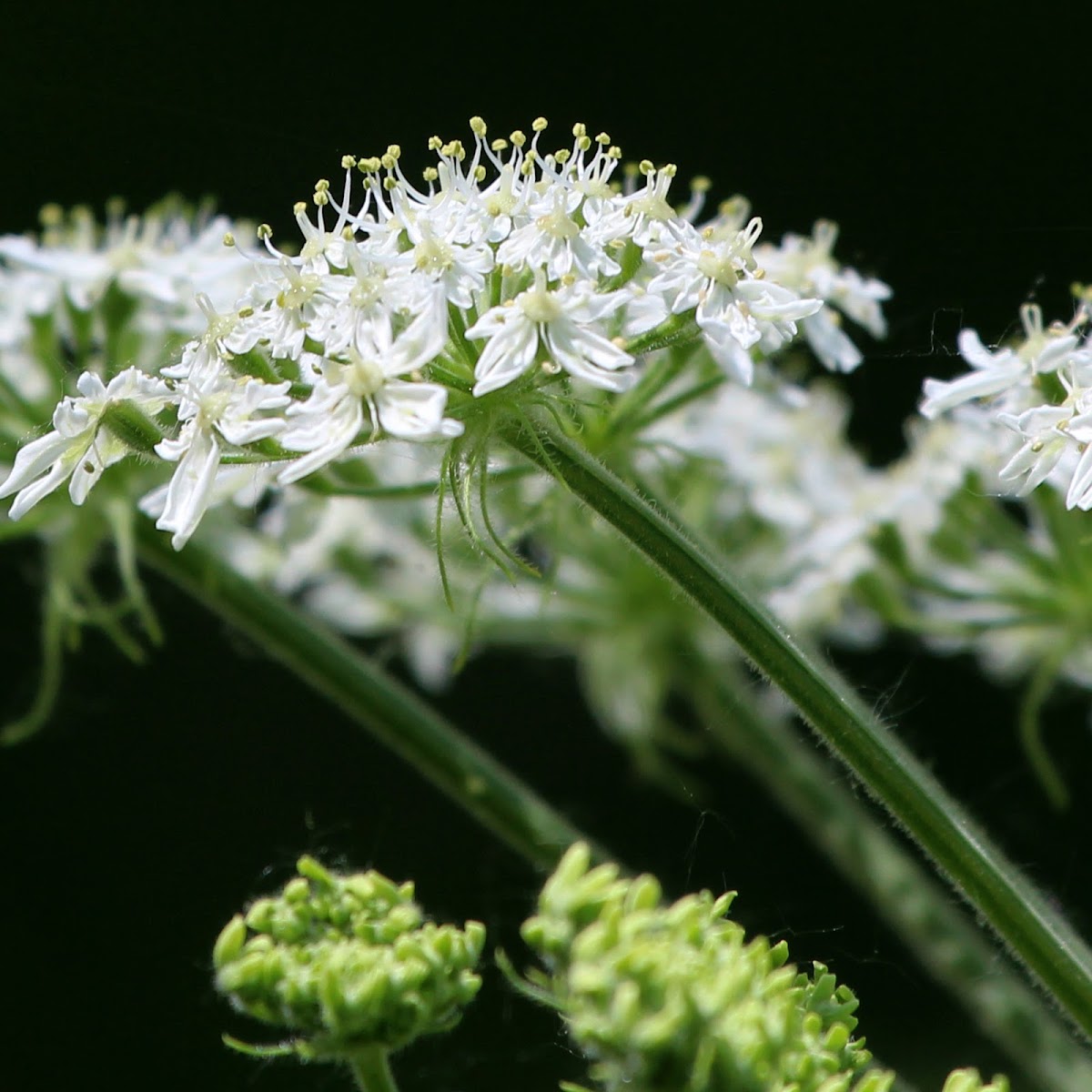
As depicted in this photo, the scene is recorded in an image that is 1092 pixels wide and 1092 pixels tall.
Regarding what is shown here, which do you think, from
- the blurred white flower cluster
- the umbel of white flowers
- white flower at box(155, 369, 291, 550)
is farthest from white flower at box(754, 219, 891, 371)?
white flower at box(155, 369, 291, 550)

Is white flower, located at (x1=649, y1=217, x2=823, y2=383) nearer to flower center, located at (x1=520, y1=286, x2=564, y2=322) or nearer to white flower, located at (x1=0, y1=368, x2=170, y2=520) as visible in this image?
flower center, located at (x1=520, y1=286, x2=564, y2=322)

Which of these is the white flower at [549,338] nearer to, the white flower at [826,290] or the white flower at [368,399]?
the white flower at [368,399]

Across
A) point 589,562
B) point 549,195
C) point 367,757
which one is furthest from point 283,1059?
point 367,757

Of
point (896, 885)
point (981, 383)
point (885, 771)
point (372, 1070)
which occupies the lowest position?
point (372, 1070)

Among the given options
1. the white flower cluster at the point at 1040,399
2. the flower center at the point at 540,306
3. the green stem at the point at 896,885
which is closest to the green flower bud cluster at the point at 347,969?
the flower center at the point at 540,306

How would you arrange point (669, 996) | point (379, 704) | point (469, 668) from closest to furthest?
1. point (669, 996)
2. point (379, 704)
3. point (469, 668)

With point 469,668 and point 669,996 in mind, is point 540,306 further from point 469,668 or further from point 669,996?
point 469,668

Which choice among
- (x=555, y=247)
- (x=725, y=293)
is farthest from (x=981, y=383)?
(x=555, y=247)
